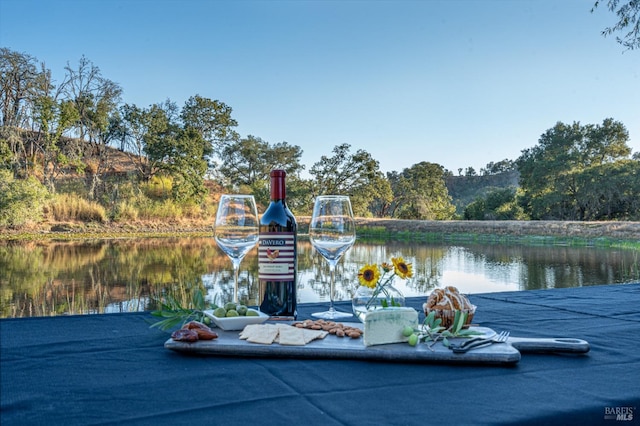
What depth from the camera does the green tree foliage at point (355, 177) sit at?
18.6m

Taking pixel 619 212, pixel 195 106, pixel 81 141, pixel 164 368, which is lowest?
pixel 164 368

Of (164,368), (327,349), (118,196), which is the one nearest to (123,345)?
(164,368)

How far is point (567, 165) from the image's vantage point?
59.5ft

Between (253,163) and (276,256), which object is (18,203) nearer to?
(253,163)

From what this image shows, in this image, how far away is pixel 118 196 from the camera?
14805 mm

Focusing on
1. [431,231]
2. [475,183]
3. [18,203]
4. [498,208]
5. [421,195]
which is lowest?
[431,231]

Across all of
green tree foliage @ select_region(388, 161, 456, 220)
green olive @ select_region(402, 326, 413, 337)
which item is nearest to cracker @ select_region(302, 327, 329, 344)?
green olive @ select_region(402, 326, 413, 337)

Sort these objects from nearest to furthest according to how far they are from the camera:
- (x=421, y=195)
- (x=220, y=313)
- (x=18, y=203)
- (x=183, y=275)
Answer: (x=220, y=313) < (x=183, y=275) < (x=18, y=203) < (x=421, y=195)

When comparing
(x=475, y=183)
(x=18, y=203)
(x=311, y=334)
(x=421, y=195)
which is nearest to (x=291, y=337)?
(x=311, y=334)

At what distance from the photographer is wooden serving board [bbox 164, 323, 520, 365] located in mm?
590

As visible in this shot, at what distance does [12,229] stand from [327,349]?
1174cm

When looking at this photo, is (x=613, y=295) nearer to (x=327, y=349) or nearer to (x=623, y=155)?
(x=327, y=349)

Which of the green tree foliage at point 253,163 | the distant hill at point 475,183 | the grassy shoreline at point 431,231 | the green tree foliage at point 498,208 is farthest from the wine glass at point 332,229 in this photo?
the distant hill at point 475,183

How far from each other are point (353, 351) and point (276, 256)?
10.6 inches
